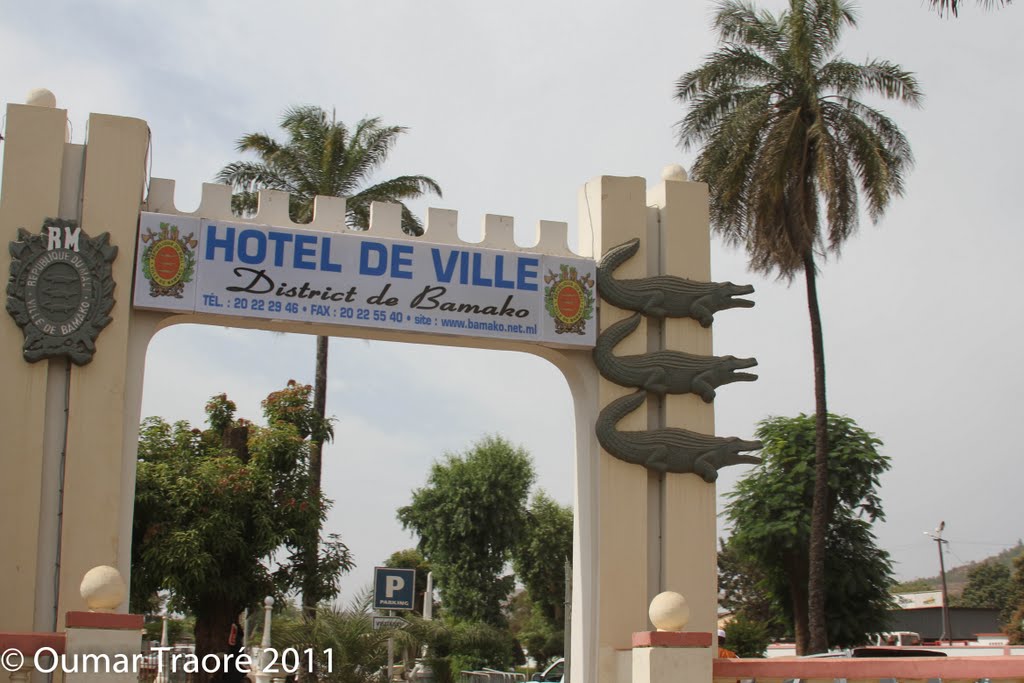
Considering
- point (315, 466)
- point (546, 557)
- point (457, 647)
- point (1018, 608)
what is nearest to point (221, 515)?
point (315, 466)

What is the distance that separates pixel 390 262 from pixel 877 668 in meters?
6.37

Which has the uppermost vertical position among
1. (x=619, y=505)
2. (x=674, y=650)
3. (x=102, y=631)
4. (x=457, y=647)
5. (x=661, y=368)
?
(x=661, y=368)

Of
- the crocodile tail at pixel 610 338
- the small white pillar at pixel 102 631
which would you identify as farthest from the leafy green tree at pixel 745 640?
the small white pillar at pixel 102 631

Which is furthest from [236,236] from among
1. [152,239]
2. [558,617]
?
[558,617]

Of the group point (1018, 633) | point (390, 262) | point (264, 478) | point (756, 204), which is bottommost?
point (1018, 633)

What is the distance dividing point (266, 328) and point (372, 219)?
166 centimetres

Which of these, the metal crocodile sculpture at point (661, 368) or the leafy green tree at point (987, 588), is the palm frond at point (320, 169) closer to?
the metal crocodile sculpture at point (661, 368)

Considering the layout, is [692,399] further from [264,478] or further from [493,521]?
[493,521]

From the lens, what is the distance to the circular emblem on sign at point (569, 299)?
13.0m

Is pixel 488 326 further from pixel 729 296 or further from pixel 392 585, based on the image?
pixel 392 585

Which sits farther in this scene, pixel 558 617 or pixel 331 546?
pixel 558 617

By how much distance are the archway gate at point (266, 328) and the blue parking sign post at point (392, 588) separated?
285 centimetres

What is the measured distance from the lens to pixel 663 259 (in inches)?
535

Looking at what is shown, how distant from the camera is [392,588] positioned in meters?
15.0
